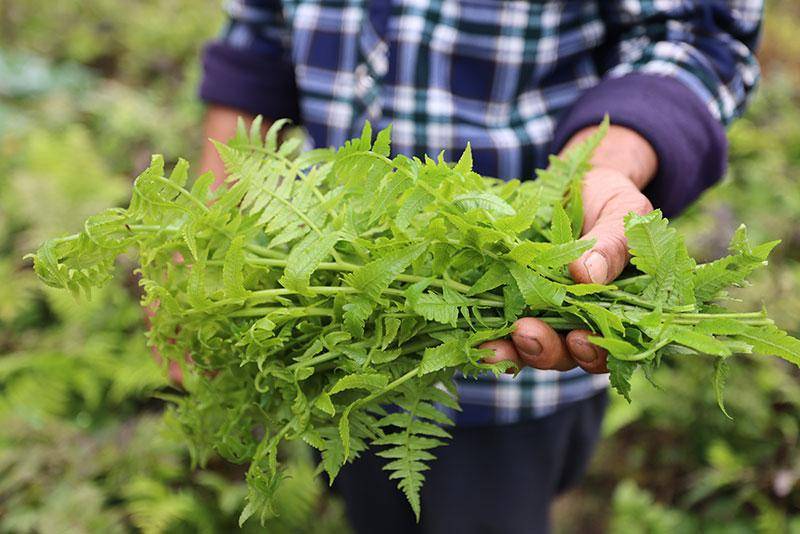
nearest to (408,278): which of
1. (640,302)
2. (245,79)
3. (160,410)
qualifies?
(640,302)

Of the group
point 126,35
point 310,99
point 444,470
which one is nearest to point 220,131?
point 310,99

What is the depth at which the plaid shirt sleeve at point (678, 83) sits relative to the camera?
1.28 meters

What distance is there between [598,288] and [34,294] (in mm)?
2697

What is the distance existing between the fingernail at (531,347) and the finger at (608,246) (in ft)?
0.32

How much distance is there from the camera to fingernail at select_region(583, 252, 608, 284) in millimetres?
894

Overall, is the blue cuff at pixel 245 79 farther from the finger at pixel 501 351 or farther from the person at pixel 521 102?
the finger at pixel 501 351

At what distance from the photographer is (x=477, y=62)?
142 cm

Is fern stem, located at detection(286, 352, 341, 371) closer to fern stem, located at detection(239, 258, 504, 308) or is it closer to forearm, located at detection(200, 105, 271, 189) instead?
fern stem, located at detection(239, 258, 504, 308)

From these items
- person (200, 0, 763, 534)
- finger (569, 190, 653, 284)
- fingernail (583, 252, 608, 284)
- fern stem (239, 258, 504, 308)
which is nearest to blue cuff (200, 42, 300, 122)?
person (200, 0, 763, 534)

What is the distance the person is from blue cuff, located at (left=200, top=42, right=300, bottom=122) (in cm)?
14

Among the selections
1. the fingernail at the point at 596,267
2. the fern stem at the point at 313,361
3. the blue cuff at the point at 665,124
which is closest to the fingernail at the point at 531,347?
the fingernail at the point at 596,267

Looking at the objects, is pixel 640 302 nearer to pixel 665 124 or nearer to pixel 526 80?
pixel 665 124

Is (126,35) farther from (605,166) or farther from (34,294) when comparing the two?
(605,166)

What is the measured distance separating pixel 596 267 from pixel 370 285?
0.29 metres
